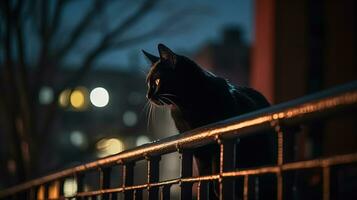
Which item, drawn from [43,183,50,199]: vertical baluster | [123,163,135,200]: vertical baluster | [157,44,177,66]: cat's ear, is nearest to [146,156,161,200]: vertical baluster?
[123,163,135,200]: vertical baluster

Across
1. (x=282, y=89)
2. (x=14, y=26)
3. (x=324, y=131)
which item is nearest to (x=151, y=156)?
(x=14, y=26)

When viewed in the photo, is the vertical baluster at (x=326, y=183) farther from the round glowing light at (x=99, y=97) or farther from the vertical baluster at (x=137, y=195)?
the round glowing light at (x=99, y=97)

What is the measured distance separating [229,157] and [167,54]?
1250 mm

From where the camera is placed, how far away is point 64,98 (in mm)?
18422

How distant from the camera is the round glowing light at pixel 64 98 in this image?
17911 millimetres

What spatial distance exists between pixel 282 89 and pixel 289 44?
205 cm

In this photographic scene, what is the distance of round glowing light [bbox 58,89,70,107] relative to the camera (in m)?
17.9

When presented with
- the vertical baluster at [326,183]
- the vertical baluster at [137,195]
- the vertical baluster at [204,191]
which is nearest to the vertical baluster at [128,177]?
the vertical baluster at [137,195]

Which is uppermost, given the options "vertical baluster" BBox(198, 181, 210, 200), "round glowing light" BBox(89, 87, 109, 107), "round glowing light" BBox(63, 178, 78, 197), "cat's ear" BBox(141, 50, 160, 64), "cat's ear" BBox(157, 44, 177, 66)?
"round glowing light" BBox(89, 87, 109, 107)

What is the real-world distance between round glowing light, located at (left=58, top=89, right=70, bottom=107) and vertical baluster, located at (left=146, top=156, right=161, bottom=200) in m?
13.9

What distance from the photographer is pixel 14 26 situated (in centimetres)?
1555

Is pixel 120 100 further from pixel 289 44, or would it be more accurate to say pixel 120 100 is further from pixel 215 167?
pixel 215 167

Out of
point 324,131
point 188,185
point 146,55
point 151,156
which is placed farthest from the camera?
point 324,131

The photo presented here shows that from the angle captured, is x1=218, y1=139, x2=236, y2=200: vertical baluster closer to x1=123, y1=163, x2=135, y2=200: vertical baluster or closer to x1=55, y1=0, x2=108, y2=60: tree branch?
x1=123, y1=163, x2=135, y2=200: vertical baluster
